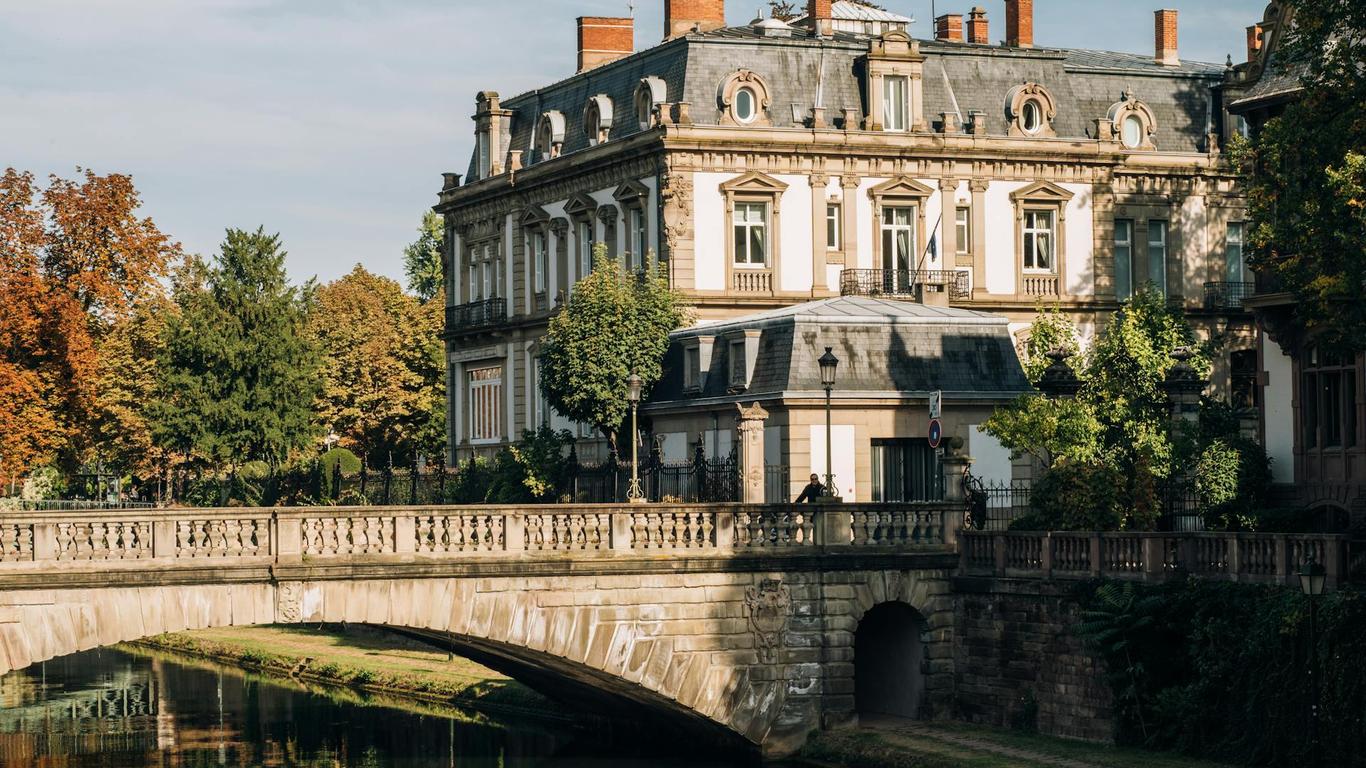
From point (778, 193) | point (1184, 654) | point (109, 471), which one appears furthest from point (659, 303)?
point (109, 471)

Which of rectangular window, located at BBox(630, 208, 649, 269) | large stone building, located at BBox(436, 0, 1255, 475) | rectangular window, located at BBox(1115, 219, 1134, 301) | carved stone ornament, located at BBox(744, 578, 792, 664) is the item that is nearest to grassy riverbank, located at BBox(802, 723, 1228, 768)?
carved stone ornament, located at BBox(744, 578, 792, 664)

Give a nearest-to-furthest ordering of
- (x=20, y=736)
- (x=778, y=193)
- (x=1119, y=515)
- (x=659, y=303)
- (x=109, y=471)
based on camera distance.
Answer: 1. (x=1119, y=515)
2. (x=20, y=736)
3. (x=659, y=303)
4. (x=778, y=193)
5. (x=109, y=471)

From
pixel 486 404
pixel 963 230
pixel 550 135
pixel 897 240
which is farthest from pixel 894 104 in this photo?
pixel 486 404

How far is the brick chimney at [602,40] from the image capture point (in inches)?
3105

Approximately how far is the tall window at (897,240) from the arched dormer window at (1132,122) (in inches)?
316

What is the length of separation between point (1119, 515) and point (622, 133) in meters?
31.7

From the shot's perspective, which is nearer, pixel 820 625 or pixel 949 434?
pixel 820 625

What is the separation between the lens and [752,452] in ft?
165

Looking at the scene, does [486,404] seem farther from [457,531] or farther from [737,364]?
[457,531]

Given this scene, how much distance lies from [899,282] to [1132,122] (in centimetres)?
1026

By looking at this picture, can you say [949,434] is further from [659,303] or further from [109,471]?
[109,471]

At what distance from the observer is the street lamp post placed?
3422 cm

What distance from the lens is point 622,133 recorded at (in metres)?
71.9

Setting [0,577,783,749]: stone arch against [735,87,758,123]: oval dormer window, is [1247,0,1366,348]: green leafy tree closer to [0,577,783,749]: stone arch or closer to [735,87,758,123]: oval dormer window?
[0,577,783,749]: stone arch
